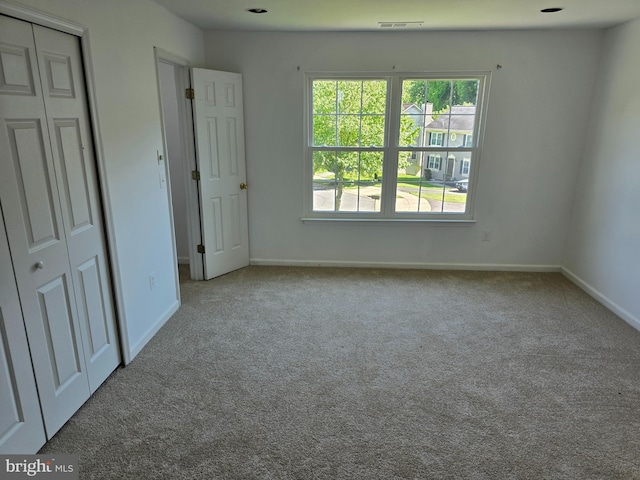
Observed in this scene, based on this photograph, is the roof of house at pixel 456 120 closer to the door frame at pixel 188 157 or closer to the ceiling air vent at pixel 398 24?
the ceiling air vent at pixel 398 24

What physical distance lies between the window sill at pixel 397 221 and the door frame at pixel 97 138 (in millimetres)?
2244

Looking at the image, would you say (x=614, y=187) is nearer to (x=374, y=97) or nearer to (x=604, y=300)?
(x=604, y=300)

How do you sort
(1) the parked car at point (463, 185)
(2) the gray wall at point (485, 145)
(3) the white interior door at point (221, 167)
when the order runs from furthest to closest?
(1) the parked car at point (463, 185), (2) the gray wall at point (485, 145), (3) the white interior door at point (221, 167)

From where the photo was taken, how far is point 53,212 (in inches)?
79.6

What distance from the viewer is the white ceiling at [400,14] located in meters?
2.85

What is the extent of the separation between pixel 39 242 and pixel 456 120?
12.3ft

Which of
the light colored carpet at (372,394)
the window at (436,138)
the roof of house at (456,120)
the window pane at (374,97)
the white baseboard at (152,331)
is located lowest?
the light colored carpet at (372,394)

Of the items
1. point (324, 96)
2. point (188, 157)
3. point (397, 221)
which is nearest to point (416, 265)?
point (397, 221)

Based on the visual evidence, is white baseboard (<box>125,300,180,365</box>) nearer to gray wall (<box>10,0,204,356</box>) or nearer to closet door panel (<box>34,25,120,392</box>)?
gray wall (<box>10,0,204,356</box>)

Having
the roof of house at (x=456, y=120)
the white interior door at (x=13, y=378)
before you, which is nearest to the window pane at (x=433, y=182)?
the roof of house at (x=456, y=120)

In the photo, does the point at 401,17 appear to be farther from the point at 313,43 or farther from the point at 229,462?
the point at 229,462

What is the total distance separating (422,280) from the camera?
4.22 meters

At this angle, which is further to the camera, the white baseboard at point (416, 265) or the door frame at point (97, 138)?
the white baseboard at point (416, 265)

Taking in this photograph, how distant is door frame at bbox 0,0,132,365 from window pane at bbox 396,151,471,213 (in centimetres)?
289
